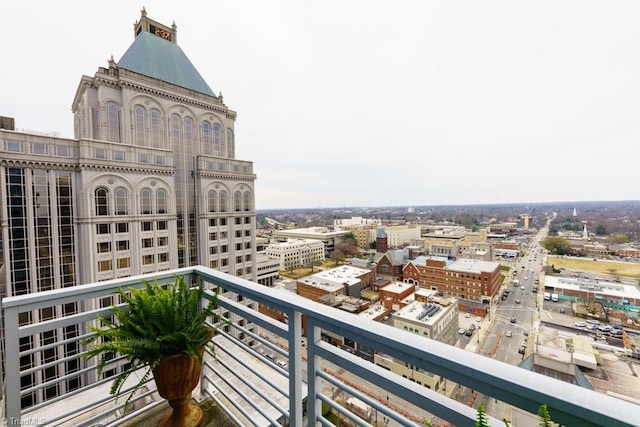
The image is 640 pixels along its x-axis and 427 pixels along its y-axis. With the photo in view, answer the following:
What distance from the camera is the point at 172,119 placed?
512 inches

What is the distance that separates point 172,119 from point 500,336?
23694 millimetres

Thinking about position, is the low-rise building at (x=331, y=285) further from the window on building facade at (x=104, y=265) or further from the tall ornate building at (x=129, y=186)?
the window on building facade at (x=104, y=265)

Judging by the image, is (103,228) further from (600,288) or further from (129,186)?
(600,288)

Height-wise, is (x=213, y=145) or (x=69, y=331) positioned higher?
(x=213, y=145)

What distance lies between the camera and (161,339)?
4.65 feet

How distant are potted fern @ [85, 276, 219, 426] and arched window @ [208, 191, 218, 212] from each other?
13297mm

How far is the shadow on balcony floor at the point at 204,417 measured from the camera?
1757 millimetres

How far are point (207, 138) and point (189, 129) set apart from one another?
100 cm

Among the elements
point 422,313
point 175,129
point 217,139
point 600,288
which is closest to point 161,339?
point 175,129

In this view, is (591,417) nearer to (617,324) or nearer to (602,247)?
(617,324)

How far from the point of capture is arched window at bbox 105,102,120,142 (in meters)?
11.4

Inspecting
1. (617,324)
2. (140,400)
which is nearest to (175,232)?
(140,400)

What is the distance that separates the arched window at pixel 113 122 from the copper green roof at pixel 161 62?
74.9 inches

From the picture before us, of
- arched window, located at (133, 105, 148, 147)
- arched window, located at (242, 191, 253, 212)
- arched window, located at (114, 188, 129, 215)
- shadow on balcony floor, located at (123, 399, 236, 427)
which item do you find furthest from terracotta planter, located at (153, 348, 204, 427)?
arched window, located at (242, 191, 253, 212)
